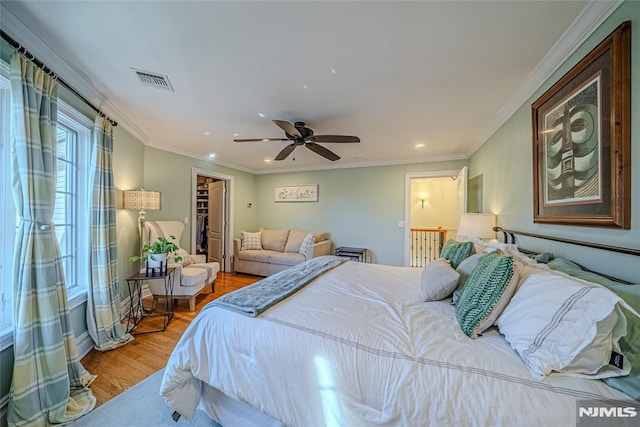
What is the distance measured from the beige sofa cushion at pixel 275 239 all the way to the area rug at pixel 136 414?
12.0ft

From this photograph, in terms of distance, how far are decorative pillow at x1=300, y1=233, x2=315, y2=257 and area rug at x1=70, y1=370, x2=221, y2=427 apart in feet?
10.6

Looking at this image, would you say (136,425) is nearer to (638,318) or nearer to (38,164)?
(38,164)

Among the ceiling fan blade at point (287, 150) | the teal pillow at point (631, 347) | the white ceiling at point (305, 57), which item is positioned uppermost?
the white ceiling at point (305, 57)

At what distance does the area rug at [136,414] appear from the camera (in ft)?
5.00

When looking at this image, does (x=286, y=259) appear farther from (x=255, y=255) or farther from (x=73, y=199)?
(x=73, y=199)

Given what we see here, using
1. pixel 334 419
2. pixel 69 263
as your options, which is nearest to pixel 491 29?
pixel 334 419

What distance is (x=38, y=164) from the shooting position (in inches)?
61.3

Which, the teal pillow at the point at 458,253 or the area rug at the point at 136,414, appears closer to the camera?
the area rug at the point at 136,414

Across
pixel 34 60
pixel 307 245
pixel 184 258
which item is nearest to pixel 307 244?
pixel 307 245

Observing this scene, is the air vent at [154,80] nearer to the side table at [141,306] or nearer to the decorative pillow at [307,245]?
the side table at [141,306]

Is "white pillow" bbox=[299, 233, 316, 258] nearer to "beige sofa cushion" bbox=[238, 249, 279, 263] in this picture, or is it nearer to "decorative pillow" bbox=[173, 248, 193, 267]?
"beige sofa cushion" bbox=[238, 249, 279, 263]

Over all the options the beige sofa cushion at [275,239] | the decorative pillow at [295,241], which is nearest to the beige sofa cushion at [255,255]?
the beige sofa cushion at [275,239]

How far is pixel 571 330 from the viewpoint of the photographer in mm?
937

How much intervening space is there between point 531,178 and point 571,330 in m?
1.56
